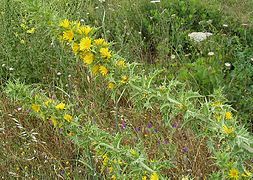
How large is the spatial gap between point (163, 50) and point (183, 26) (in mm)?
691

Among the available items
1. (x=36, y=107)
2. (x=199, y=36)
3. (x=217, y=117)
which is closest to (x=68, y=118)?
(x=36, y=107)

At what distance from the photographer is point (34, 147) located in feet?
9.95

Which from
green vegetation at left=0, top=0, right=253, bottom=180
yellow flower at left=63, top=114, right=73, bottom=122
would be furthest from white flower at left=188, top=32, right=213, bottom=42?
yellow flower at left=63, top=114, right=73, bottom=122

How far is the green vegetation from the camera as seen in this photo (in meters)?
1.80

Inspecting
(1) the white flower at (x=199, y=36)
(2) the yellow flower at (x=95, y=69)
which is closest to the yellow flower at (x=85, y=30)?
(2) the yellow flower at (x=95, y=69)

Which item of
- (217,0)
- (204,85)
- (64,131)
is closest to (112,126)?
(204,85)

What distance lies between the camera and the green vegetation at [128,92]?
70.7 inches

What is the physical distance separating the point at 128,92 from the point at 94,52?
1.23 m

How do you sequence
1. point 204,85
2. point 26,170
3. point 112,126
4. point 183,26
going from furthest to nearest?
point 183,26 → point 204,85 → point 112,126 → point 26,170

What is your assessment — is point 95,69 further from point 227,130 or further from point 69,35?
point 227,130

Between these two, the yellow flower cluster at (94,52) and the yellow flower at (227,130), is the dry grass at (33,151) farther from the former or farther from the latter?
the yellow flower at (227,130)

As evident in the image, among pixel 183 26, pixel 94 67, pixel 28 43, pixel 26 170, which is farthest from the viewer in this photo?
pixel 183 26

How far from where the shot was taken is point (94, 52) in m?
1.76

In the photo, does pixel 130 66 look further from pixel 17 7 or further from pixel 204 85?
pixel 17 7
